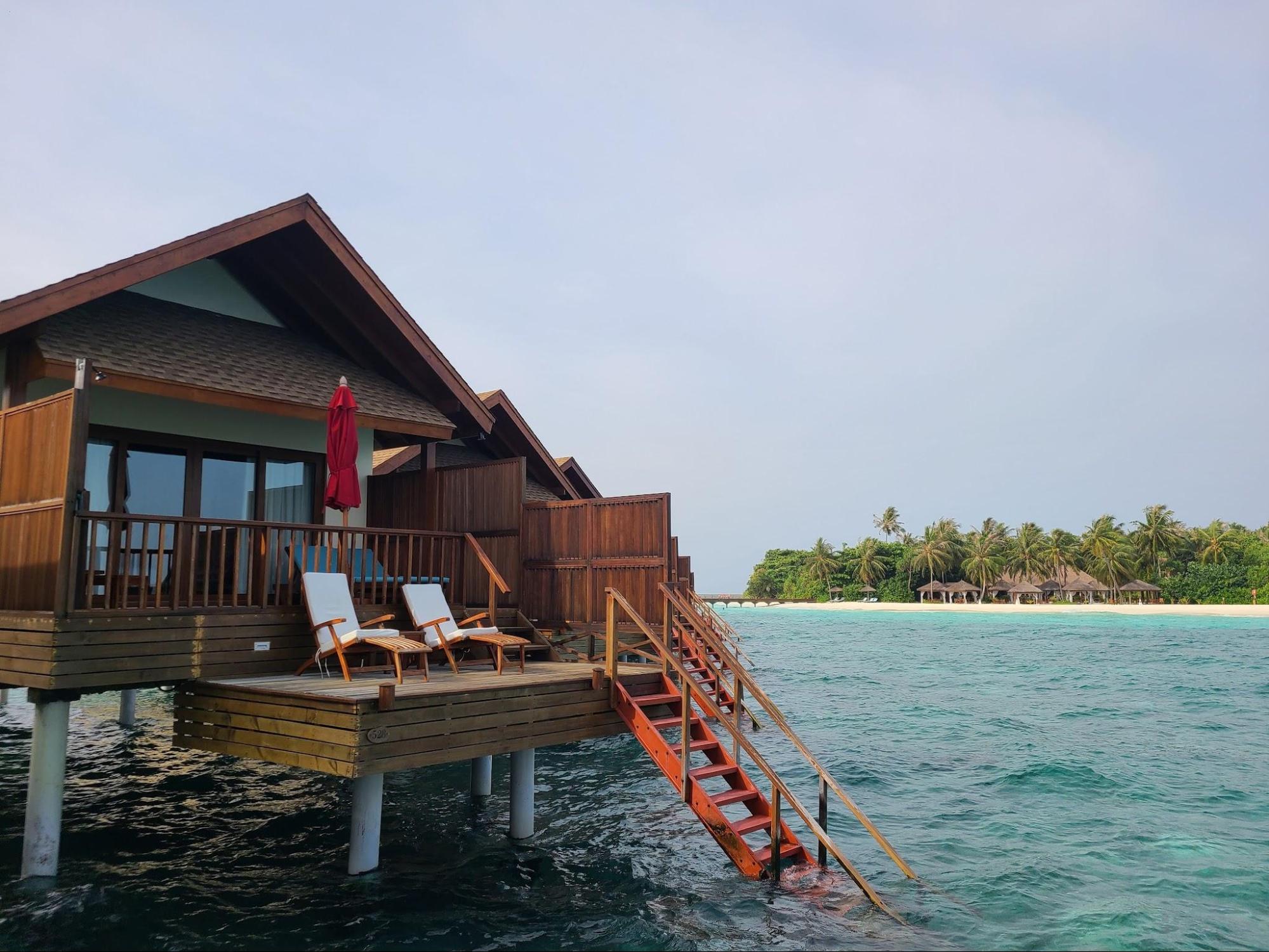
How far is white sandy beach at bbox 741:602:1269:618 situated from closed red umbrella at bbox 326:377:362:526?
7226 centimetres

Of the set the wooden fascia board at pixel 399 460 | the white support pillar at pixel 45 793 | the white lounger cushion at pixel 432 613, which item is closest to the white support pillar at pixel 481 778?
the white lounger cushion at pixel 432 613

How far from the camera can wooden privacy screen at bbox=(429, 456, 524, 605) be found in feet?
41.5

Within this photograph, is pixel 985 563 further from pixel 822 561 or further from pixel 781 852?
pixel 781 852

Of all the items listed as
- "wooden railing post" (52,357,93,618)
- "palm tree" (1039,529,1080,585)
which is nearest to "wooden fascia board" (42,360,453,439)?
"wooden railing post" (52,357,93,618)

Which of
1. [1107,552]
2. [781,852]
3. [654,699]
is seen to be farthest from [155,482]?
[1107,552]

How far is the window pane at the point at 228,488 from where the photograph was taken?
38.2 ft

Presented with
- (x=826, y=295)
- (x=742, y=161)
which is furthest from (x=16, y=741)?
(x=826, y=295)

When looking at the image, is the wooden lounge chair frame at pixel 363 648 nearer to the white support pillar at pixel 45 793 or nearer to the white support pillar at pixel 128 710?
the white support pillar at pixel 45 793

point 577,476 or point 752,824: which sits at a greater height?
point 577,476

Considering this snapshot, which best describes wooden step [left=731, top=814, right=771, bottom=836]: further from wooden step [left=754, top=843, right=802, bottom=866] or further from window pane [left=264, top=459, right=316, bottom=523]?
window pane [left=264, top=459, right=316, bottom=523]

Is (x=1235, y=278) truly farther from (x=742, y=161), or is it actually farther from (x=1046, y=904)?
(x=1046, y=904)

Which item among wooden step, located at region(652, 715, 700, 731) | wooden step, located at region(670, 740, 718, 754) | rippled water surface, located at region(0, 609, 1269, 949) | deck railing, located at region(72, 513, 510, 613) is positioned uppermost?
deck railing, located at region(72, 513, 510, 613)

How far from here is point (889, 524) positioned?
111 m

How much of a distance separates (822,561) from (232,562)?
302 feet
